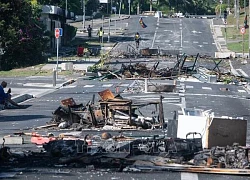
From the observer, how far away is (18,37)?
6378cm

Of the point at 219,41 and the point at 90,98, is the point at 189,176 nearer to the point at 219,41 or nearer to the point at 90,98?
the point at 90,98

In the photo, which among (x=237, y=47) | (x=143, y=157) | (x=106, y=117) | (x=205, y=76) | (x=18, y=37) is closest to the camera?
(x=143, y=157)

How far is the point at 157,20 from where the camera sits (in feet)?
401

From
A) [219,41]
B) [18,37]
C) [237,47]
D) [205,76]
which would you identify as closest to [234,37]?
[219,41]

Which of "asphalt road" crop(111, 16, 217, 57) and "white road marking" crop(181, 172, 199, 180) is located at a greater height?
"white road marking" crop(181, 172, 199, 180)

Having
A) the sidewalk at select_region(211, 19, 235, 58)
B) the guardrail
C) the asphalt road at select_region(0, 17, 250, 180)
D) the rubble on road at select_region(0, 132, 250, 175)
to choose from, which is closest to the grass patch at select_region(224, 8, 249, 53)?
the sidewalk at select_region(211, 19, 235, 58)

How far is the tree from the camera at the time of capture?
205 feet

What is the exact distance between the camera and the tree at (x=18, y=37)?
6259 cm

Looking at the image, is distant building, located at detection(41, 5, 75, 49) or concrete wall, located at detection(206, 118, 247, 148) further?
distant building, located at detection(41, 5, 75, 49)

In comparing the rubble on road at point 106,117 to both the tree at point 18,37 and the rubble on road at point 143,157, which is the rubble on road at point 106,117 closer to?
the rubble on road at point 143,157

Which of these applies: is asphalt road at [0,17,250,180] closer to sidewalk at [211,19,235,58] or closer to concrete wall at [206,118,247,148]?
concrete wall at [206,118,247,148]

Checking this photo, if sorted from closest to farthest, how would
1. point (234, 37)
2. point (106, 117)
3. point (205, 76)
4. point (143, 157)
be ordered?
point (143, 157) < point (106, 117) < point (205, 76) < point (234, 37)

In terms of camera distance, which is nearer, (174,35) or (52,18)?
(52,18)

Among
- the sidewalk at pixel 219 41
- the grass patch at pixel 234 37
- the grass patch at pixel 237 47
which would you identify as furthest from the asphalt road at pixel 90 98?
the grass patch at pixel 234 37
